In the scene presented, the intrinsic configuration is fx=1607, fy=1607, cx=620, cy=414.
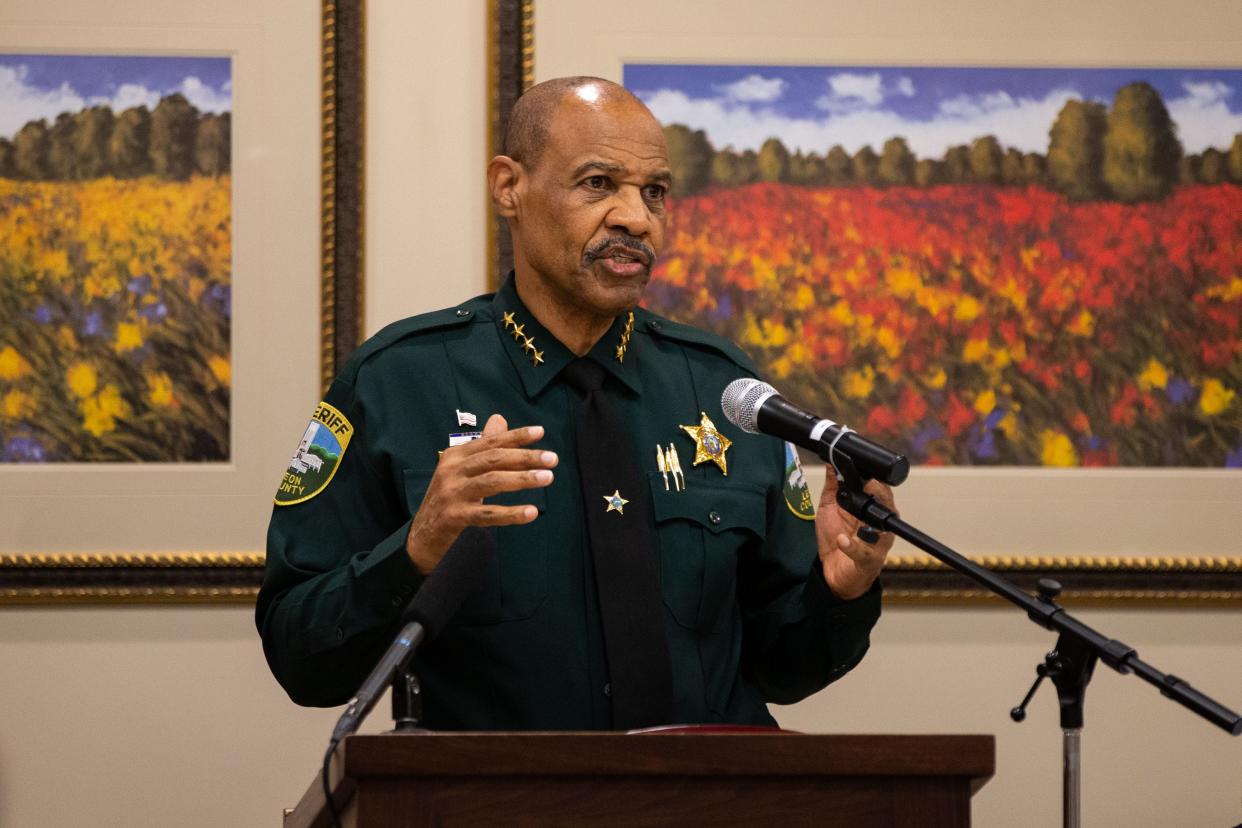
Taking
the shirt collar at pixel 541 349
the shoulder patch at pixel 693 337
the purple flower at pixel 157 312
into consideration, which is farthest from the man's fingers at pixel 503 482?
the purple flower at pixel 157 312

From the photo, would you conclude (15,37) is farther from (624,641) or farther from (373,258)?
(624,641)

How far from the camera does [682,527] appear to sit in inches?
94.3

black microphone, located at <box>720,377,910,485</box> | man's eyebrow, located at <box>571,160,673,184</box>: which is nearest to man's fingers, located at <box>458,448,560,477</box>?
black microphone, located at <box>720,377,910,485</box>

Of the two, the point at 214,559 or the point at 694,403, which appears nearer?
the point at 694,403

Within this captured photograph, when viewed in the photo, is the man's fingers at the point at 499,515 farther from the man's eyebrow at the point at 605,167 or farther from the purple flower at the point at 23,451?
the purple flower at the point at 23,451

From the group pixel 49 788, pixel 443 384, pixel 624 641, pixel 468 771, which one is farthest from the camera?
pixel 49 788

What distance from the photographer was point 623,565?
2316 mm

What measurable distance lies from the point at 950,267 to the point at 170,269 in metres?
1.55

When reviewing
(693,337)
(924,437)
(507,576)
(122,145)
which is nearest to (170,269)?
(122,145)

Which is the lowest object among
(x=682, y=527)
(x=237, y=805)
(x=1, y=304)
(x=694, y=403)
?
(x=237, y=805)

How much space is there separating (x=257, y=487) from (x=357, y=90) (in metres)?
0.80

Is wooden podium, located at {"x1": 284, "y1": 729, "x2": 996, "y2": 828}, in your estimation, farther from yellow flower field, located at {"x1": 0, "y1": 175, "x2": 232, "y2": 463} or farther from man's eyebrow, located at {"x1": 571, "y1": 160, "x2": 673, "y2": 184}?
yellow flower field, located at {"x1": 0, "y1": 175, "x2": 232, "y2": 463}

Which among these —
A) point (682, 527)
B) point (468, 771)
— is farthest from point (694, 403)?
point (468, 771)

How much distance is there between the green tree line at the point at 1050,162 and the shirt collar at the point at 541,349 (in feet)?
2.52
